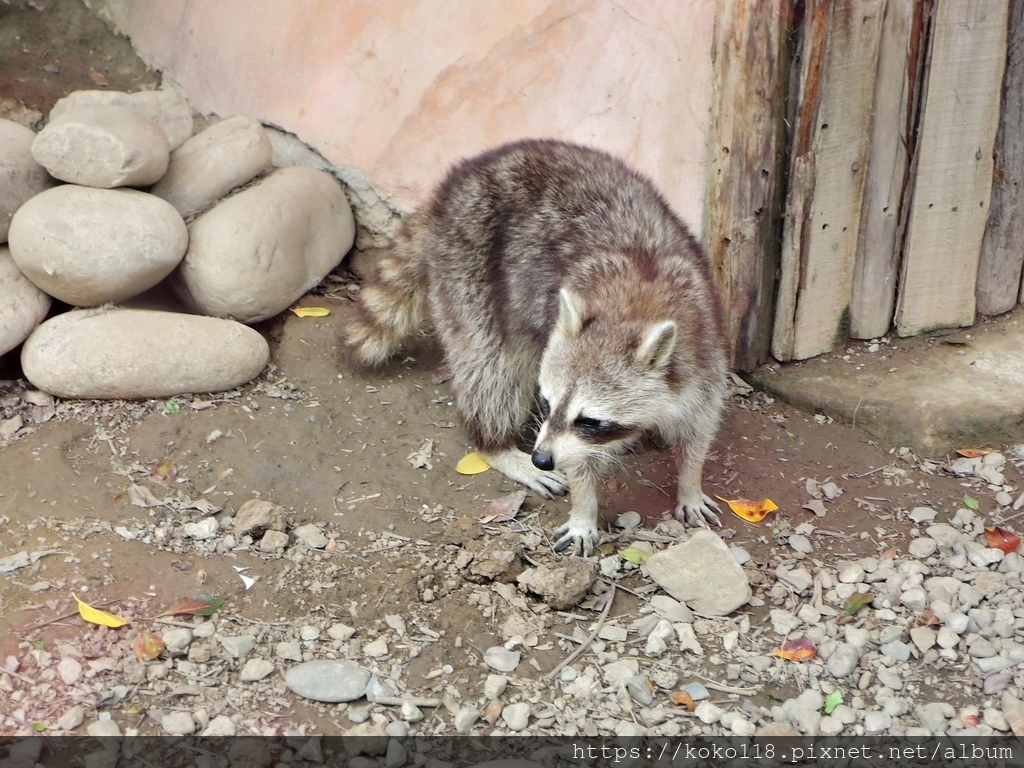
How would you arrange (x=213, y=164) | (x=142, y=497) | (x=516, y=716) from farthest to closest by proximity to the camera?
1. (x=213, y=164)
2. (x=142, y=497)
3. (x=516, y=716)

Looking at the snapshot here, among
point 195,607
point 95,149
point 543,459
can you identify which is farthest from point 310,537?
point 95,149

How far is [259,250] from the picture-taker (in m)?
4.37

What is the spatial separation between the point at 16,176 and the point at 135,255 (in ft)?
2.05

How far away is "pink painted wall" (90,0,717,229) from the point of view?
161 inches

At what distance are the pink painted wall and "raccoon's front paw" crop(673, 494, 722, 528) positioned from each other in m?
1.14

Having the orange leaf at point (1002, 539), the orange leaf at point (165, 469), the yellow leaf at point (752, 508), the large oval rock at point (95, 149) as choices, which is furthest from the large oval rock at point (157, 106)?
the orange leaf at point (1002, 539)

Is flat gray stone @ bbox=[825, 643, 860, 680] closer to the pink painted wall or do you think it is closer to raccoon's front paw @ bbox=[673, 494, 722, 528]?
raccoon's front paw @ bbox=[673, 494, 722, 528]

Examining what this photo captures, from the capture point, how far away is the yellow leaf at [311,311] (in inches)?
182

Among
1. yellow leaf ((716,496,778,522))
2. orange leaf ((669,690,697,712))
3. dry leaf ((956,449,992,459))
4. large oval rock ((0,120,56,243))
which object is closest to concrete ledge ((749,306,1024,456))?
dry leaf ((956,449,992,459))

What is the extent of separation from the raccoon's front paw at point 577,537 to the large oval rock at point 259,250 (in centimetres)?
173

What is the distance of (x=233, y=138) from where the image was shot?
468 centimetres

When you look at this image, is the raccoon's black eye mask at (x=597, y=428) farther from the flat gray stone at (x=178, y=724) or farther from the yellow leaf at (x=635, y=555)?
the flat gray stone at (x=178, y=724)

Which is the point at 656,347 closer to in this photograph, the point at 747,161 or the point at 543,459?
the point at 543,459

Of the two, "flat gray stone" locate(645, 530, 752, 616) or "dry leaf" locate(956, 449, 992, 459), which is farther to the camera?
"dry leaf" locate(956, 449, 992, 459)
